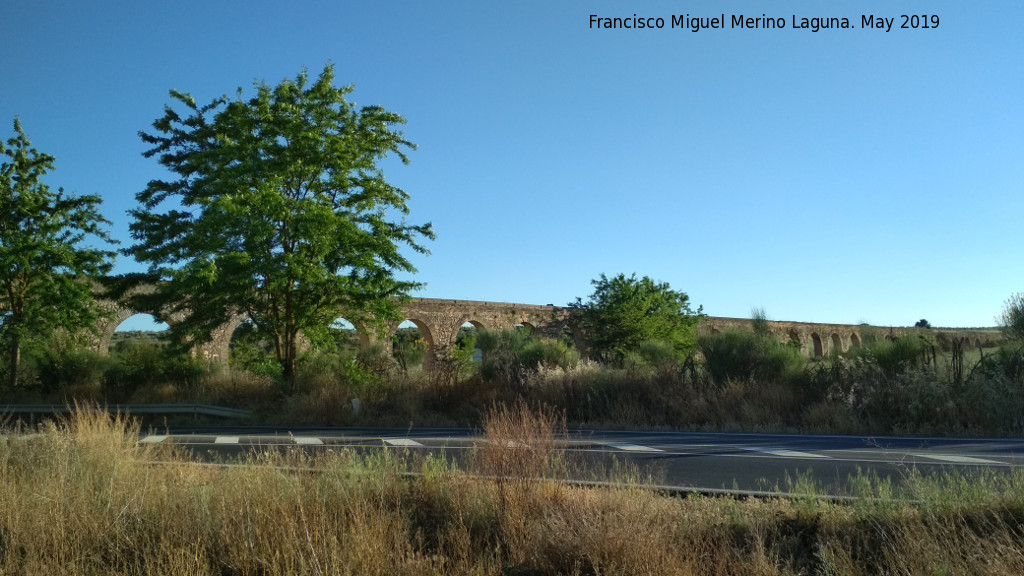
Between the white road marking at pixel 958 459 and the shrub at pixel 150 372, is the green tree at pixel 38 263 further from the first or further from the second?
the white road marking at pixel 958 459

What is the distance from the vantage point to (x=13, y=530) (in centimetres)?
527

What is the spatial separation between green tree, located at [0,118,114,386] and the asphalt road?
789cm

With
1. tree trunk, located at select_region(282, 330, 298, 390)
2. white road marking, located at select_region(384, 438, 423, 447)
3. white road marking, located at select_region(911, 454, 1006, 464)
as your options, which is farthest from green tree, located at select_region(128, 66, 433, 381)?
white road marking, located at select_region(911, 454, 1006, 464)

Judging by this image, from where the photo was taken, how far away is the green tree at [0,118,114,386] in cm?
1919

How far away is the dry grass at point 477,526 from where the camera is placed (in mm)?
4551

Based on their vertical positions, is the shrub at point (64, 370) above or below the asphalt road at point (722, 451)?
above

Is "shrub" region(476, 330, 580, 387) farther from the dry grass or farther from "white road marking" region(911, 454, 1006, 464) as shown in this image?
the dry grass

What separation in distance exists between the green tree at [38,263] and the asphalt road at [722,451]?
25.9ft

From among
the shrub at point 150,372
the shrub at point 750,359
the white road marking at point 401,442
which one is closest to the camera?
the white road marking at point 401,442

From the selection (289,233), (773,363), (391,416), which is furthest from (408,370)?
(773,363)

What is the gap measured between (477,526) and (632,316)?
2783cm

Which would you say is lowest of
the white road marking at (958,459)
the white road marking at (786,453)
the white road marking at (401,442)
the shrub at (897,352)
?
the white road marking at (401,442)

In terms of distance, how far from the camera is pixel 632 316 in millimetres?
32781

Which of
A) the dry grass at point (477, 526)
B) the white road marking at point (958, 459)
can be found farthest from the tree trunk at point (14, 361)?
the white road marking at point (958, 459)
